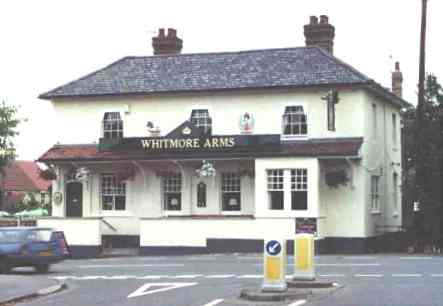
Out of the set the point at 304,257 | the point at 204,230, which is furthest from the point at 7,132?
the point at 304,257

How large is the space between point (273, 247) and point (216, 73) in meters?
21.6

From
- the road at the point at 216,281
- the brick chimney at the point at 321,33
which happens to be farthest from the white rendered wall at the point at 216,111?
the road at the point at 216,281

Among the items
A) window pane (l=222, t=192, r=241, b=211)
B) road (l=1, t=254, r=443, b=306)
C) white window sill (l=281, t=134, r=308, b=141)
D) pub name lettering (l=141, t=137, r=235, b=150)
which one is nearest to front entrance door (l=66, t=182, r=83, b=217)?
pub name lettering (l=141, t=137, r=235, b=150)

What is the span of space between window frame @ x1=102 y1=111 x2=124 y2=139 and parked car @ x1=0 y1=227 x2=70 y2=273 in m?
12.1

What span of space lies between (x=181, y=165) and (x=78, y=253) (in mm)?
5627

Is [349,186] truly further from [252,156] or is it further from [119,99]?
[119,99]

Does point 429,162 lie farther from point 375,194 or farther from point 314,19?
point 314,19

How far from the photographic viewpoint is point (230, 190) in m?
A: 38.7

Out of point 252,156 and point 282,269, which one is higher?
Answer: point 252,156

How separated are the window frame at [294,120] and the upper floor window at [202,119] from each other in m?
3.24

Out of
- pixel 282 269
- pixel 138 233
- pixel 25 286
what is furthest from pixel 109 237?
pixel 282 269

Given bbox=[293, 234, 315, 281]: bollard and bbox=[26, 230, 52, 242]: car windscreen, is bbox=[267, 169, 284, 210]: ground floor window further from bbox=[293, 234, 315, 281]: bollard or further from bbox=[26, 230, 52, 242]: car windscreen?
bbox=[293, 234, 315, 281]: bollard

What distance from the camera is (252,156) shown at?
3688cm

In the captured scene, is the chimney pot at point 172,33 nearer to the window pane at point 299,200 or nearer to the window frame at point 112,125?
the window frame at point 112,125
